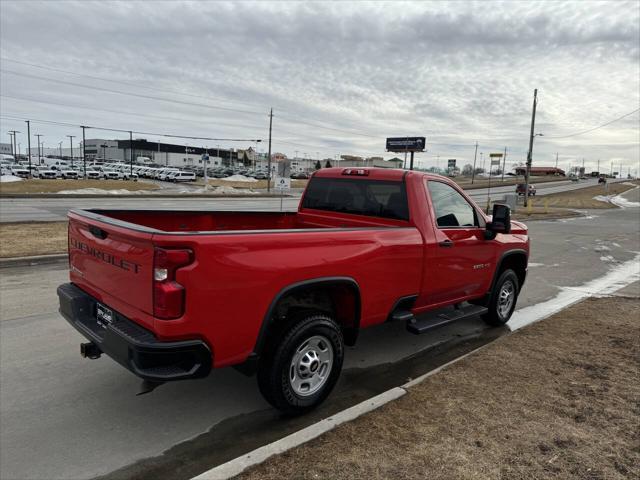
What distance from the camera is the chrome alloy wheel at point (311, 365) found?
3.52m

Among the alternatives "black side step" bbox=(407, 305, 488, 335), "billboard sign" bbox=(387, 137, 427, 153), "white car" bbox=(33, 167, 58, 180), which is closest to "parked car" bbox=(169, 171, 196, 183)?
"white car" bbox=(33, 167, 58, 180)

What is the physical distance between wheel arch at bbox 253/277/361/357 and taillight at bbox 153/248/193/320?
0.65 meters

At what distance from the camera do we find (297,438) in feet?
10.2

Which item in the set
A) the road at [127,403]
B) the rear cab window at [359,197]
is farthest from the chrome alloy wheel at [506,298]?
the rear cab window at [359,197]

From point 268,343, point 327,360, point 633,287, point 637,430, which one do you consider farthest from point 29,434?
point 633,287

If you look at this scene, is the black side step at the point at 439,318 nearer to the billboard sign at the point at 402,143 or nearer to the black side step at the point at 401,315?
the black side step at the point at 401,315

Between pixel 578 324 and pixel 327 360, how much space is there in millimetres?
3966

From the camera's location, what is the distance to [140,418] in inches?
140

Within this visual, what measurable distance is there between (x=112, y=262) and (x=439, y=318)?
128 inches

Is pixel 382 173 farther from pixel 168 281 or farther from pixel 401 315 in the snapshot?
pixel 168 281

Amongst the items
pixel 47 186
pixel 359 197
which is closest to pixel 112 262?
pixel 359 197

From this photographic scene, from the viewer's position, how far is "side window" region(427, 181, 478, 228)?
473cm

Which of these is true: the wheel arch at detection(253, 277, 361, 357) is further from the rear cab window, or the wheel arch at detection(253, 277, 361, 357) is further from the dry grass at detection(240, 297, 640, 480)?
the rear cab window

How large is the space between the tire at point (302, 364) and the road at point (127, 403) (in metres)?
0.19
